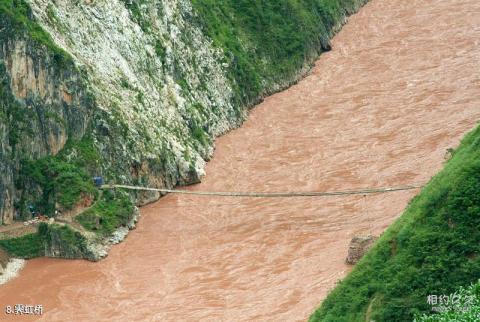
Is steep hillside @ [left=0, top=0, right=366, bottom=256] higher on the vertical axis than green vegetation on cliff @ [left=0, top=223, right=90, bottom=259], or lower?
higher

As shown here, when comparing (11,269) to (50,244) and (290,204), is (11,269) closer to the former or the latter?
(50,244)

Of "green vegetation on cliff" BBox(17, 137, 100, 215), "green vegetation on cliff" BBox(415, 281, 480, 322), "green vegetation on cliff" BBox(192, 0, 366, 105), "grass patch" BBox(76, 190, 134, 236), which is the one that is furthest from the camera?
"green vegetation on cliff" BBox(192, 0, 366, 105)

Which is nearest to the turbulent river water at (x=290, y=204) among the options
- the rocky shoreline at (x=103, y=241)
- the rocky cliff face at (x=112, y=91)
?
the rocky shoreline at (x=103, y=241)

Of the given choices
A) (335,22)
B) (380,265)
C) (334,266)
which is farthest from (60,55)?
(335,22)

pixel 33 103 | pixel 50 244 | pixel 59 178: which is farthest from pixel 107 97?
pixel 50 244

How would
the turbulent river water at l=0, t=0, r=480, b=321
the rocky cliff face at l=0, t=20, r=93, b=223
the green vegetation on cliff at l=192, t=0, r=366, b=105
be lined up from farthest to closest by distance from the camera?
the green vegetation on cliff at l=192, t=0, r=366, b=105, the rocky cliff face at l=0, t=20, r=93, b=223, the turbulent river water at l=0, t=0, r=480, b=321

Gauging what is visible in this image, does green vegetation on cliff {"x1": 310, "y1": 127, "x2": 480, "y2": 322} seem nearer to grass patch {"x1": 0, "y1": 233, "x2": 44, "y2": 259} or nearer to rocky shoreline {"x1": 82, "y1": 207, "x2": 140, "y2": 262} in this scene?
rocky shoreline {"x1": 82, "y1": 207, "x2": 140, "y2": 262}

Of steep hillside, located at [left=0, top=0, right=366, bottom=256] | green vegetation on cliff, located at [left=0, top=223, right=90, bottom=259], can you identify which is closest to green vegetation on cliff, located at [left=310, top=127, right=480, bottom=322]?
green vegetation on cliff, located at [left=0, top=223, right=90, bottom=259]

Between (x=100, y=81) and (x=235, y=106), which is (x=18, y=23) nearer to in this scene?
(x=100, y=81)
